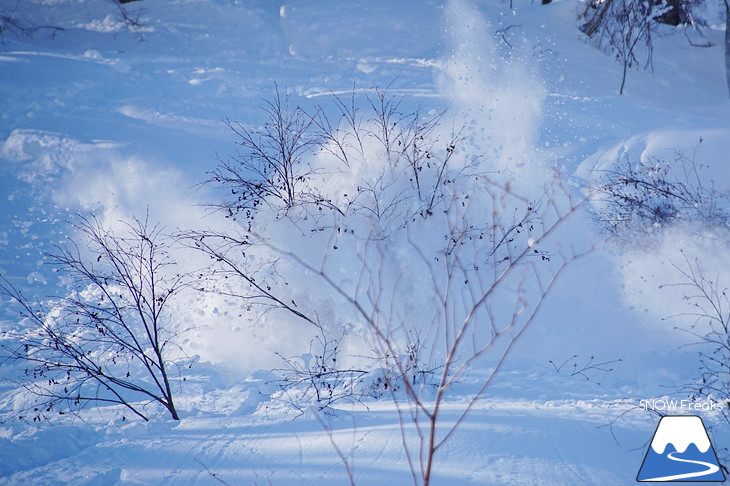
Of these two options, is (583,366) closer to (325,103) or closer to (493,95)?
(493,95)

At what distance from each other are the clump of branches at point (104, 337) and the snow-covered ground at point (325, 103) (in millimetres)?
265

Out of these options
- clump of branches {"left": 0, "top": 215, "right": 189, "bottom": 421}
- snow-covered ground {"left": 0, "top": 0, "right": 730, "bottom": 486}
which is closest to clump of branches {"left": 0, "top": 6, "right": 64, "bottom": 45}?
snow-covered ground {"left": 0, "top": 0, "right": 730, "bottom": 486}

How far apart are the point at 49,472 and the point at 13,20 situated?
10.1m

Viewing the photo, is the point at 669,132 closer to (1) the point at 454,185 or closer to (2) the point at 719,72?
(1) the point at 454,185

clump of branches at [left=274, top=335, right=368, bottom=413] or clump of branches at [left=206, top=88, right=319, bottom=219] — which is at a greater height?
clump of branches at [left=206, top=88, right=319, bottom=219]

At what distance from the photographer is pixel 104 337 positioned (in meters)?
5.23

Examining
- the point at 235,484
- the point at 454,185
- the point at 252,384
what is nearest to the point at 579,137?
the point at 454,185

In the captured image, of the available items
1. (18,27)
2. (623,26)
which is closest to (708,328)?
(623,26)

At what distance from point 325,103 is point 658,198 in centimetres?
483

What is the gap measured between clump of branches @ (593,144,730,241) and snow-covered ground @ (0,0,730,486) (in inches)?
8.4

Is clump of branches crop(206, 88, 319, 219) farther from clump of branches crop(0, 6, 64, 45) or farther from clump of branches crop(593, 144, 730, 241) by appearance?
clump of branches crop(0, 6, 64, 45)

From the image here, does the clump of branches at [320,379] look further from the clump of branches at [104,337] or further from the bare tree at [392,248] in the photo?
the clump of branches at [104,337]

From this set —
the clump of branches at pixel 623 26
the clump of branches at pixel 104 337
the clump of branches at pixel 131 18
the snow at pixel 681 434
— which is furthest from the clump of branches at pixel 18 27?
the snow at pixel 681 434

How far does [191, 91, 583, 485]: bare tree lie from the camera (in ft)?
17.2
